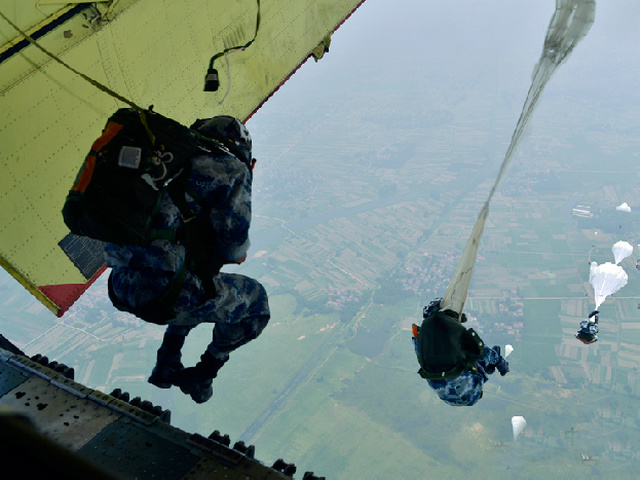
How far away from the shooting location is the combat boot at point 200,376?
13.4 ft

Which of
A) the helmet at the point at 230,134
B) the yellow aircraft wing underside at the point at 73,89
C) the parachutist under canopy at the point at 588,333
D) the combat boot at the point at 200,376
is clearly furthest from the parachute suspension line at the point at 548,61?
the parachutist under canopy at the point at 588,333

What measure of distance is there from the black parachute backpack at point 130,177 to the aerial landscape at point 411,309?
37.0m

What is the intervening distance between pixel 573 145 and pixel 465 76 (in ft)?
194

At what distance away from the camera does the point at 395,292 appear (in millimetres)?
78125

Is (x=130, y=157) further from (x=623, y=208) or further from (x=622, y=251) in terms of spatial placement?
(x=623, y=208)

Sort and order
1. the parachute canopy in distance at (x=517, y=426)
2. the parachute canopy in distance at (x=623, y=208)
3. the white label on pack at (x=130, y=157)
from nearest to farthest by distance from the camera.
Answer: the white label on pack at (x=130, y=157)
the parachute canopy in distance at (x=517, y=426)
the parachute canopy in distance at (x=623, y=208)

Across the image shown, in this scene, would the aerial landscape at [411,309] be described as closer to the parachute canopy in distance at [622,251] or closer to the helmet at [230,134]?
the parachute canopy in distance at [622,251]

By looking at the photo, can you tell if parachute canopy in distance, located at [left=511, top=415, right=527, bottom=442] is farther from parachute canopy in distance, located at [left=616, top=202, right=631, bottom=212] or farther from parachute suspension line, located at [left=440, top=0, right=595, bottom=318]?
parachute canopy in distance, located at [left=616, top=202, right=631, bottom=212]

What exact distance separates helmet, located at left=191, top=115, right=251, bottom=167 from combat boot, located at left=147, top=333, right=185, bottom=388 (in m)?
1.68

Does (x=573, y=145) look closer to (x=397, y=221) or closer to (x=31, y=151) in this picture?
(x=397, y=221)

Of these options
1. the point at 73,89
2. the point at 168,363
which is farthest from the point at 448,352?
the point at 73,89

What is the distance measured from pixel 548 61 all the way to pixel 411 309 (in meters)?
72.5

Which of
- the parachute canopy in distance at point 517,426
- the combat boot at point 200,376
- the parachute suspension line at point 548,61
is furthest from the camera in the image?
the parachute canopy in distance at point 517,426

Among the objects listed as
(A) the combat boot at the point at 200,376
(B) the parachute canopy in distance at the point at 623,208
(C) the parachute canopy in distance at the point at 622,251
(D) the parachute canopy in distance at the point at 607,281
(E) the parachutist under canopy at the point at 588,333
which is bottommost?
(B) the parachute canopy in distance at the point at 623,208
